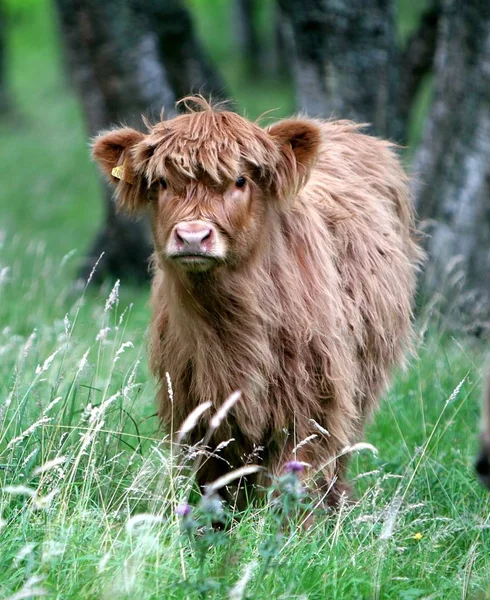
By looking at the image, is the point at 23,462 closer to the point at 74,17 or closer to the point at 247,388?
the point at 247,388

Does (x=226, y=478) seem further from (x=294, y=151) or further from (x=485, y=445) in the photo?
(x=294, y=151)

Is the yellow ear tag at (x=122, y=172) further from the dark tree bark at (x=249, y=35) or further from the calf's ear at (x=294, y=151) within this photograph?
the dark tree bark at (x=249, y=35)

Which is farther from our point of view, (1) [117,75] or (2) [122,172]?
(1) [117,75]

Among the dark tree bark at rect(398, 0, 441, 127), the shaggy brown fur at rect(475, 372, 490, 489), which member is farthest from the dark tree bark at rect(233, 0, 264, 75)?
the shaggy brown fur at rect(475, 372, 490, 489)

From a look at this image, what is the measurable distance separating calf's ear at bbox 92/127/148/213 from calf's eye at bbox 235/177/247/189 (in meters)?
0.50

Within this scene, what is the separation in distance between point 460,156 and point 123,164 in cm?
427

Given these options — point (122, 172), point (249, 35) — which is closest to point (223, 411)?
point (122, 172)

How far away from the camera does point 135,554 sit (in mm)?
3557

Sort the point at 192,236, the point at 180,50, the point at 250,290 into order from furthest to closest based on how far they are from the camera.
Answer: the point at 180,50 < the point at 250,290 < the point at 192,236

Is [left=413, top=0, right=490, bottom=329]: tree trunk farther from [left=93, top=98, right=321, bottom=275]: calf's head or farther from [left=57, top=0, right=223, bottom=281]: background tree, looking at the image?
[left=93, top=98, right=321, bottom=275]: calf's head

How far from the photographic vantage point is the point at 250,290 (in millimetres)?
4734

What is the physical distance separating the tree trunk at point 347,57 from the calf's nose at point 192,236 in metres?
4.27

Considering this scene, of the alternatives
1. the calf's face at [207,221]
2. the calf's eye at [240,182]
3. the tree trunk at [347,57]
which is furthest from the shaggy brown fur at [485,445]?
the tree trunk at [347,57]

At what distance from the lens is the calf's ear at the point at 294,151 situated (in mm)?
4840
